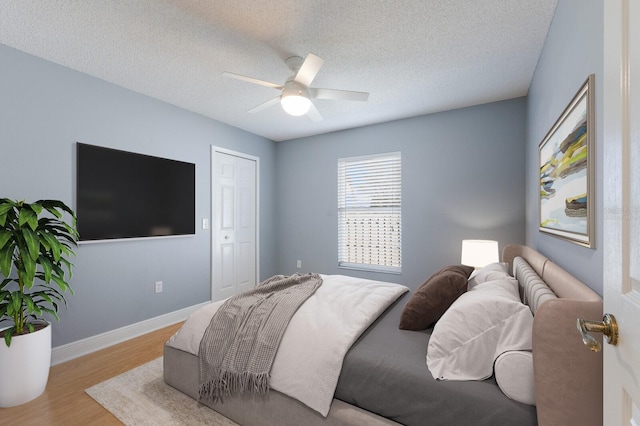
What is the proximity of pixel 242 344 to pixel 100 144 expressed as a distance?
7.88 feet

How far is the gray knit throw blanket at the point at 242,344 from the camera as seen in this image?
1578mm

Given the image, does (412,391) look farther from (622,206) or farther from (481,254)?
(481,254)

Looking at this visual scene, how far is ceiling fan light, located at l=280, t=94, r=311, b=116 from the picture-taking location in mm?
2186

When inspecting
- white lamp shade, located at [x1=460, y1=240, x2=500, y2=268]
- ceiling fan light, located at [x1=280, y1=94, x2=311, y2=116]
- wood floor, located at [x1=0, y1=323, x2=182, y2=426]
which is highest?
ceiling fan light, located at [x1=280, y1=94, x2=311, y2=116]

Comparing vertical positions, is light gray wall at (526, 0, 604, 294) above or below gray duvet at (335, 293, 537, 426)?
above

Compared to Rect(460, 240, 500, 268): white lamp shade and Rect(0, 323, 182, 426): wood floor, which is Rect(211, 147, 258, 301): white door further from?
Rect(460, 240, 500, 268): white lamp shade

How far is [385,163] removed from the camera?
397 cm

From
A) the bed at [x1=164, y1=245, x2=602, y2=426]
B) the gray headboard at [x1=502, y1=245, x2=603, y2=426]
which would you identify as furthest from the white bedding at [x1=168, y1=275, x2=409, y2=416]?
the gray headboard at [x1=502, y1=245, x2=603, y2=426]

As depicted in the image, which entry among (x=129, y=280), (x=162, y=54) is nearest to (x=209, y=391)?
(x=129, y=280)

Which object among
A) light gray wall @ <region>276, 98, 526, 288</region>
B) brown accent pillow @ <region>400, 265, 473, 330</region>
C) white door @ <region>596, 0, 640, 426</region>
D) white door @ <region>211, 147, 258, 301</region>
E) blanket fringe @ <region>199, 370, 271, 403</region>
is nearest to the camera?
white door @ <region>596, 0, 640, 426</region>

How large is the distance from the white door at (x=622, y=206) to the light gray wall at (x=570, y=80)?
0.57 m

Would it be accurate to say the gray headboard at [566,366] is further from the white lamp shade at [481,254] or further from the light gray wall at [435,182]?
the light gray wall at [435,182]

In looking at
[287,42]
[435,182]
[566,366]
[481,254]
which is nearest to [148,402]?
[566,366]

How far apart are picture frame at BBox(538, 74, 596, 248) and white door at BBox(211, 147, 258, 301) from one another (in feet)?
11.5
